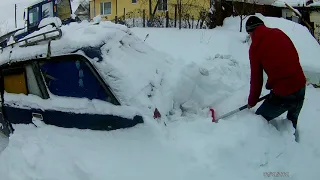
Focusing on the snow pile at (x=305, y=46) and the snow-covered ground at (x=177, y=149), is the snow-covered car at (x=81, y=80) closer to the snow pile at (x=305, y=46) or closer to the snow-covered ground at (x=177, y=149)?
the snow-covered ground at (x=177, y=149)

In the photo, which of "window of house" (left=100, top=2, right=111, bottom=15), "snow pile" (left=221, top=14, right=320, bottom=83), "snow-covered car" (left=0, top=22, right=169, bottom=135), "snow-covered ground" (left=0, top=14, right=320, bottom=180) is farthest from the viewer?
"window of house" (left=100, top=2, right=111, bottom=15)

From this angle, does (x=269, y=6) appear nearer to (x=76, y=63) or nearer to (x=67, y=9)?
(x=67, y=9)

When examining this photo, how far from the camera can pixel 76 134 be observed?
11.6 feet

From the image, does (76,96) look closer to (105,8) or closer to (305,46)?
(305,46)

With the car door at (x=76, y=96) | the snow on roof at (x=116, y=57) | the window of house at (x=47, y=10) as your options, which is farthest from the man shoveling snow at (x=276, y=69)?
the window of house at (x=47, y=10)

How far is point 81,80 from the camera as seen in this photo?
11.8ft

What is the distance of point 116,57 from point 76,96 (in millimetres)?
599

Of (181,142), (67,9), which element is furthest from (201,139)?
(67,9)

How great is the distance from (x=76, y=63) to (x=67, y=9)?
35.9ft

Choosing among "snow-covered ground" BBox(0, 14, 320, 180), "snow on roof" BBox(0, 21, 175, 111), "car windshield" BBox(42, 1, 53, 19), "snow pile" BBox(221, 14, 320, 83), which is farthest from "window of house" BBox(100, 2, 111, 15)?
"snow-covered ground" BBox(0, 14, 320, 180)

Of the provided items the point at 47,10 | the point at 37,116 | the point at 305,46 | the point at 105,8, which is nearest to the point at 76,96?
the point at 37,116

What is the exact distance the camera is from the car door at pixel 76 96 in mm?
3490

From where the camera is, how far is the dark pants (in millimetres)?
3647

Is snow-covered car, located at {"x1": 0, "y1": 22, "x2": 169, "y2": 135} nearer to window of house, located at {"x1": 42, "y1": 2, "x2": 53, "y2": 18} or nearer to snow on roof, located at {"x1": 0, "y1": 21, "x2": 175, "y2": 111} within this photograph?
snow on roof, located at {"x1": 0, "y1": 21, "x2": 175, "y2": 111}
